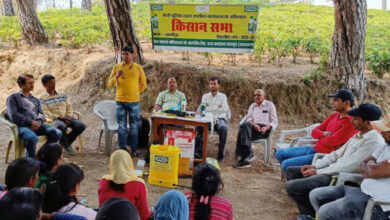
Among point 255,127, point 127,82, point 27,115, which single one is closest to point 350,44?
point 255,127

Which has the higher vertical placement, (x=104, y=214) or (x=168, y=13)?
(x=168, y=13)

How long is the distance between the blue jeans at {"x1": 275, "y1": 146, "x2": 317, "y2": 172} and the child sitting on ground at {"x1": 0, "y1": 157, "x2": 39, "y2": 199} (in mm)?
3088

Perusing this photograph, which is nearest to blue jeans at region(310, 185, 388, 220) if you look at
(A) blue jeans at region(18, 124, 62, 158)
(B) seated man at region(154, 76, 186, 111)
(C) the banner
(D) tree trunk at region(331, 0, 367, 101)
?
(B) seated man at region(154, 76, 186, 111)

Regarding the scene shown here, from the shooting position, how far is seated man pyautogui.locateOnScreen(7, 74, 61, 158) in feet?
15.6

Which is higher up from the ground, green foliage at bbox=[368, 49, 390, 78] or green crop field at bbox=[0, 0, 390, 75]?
green crop field at bbox=[0, 0, 390, 75]

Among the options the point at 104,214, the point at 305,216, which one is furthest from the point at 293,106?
the point at 104,214

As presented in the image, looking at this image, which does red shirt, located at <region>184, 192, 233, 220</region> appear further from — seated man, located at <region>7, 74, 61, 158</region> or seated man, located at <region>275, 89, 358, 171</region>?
seated man, located at <region>7, 74, 61, 158</region>

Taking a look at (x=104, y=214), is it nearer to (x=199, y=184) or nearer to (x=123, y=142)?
(x=199, y=184)

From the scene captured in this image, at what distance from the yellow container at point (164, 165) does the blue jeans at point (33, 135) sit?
1642mm

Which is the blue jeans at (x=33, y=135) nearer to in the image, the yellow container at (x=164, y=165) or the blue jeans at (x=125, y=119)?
the blue jeans at (x=125, y=119)

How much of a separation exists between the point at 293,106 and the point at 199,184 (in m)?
6.30

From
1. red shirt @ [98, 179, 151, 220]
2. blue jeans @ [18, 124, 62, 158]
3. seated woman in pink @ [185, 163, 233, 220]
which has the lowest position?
blue jeans @ [18, 124, 62, 158]

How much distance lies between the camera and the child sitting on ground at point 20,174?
257 centimetres

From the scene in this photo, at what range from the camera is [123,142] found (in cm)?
569
